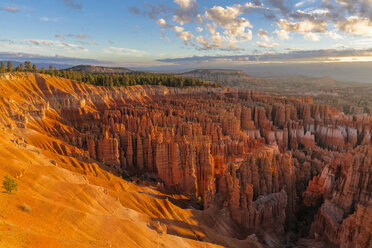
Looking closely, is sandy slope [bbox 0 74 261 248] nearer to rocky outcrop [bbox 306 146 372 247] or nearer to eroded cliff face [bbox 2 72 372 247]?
eroded cliff face [bbox 2 72 372 247]

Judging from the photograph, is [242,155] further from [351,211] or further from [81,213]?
[81,213]

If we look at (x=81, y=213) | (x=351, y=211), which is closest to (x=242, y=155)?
(x=351, y=211)

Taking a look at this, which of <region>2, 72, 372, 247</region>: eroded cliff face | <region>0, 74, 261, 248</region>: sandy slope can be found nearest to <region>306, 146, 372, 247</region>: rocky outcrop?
<region>2, 72, 372, 247</region>: eroded cliff face

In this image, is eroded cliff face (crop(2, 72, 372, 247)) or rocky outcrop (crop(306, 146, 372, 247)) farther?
eroded cliff face (crop(2, 72, 372, 247))

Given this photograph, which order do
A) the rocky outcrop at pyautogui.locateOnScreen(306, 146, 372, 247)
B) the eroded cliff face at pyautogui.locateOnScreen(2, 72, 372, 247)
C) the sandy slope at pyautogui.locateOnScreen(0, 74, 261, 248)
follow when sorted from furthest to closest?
the eroded cliff face at pyautogui.locateOnScreen(2, 72, 372, 247)
the rocky outcrop at pyautogui.locateOnScreen(306, 146, 372, 247)
the sandy slope at pyautogui.locateOnScreen(0, 74, 261, 248)

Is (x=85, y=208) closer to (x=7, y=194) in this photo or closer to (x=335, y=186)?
(x=7, y=194)

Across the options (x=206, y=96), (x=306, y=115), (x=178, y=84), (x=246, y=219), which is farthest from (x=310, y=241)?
(x=178, y=84)

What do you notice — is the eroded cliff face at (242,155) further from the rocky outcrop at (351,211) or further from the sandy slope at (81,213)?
the sandy slope at (81,213)

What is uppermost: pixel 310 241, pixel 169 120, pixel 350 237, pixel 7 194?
pixel 7 194
